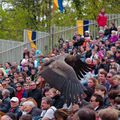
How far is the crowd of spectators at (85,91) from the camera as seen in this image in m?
8.98

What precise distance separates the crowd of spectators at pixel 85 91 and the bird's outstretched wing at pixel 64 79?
215 mm

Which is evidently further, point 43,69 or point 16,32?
point 16,32

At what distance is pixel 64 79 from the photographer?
10562 millimetres

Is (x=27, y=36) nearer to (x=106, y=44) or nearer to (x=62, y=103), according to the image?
(x=106, y=44)

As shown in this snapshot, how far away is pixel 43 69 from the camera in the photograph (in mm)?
11227

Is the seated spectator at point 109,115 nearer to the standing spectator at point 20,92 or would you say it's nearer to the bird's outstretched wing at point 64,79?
the bird's outstretched wing at point 64,79

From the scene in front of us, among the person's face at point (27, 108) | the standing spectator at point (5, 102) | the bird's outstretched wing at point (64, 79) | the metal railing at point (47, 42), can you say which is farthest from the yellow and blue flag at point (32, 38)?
the person's face at point (27, 108)

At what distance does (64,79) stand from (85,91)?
59 cm

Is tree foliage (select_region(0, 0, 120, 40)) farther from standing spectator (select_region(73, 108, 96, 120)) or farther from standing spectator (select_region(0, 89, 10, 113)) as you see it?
standing spectator (select_region(73, 108, 96, 120))

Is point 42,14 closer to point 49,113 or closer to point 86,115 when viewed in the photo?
point 49,113

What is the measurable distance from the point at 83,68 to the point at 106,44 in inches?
227

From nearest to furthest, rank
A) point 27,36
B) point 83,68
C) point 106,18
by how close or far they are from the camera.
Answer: point 83,68 → point 106,18 → point 27,36

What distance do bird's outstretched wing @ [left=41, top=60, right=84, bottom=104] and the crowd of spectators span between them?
8.4 inches

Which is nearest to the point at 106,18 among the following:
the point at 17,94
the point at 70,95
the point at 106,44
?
the point at 106,44
